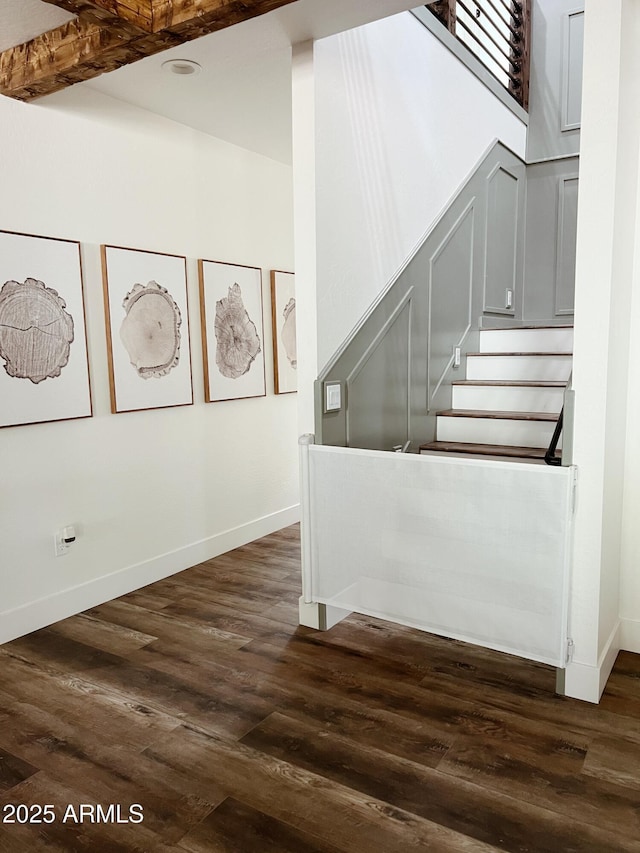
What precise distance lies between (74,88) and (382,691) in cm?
307

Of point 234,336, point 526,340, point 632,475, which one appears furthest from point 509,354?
point 234,336

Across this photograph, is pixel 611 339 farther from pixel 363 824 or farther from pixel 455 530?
pixel 363 824

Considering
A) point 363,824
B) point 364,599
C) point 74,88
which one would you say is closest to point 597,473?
point 364,599

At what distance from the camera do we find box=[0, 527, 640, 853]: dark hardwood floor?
180 cm

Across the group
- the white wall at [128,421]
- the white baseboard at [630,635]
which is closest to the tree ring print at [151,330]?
the white wall at [128,421]

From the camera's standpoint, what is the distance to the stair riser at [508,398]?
3760mm

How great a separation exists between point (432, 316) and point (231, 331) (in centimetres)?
126

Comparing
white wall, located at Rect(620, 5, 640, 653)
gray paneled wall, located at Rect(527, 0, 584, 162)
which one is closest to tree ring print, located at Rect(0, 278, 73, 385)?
white wall, located at Rect(620, 5, 640, 653)

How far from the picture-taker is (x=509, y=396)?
3896 mm

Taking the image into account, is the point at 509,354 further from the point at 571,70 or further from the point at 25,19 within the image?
the point at 25,19

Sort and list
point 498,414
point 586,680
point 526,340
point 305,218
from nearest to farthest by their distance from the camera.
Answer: point 586,680
point 305,218
point 498,414
point 526,340

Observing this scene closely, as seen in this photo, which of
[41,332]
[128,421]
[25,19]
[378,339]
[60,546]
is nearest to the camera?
[25,19]

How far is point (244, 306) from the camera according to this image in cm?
421

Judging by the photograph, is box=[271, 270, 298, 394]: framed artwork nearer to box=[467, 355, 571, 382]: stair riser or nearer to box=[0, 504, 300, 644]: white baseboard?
box=[0, 504, 300, 644]: white baseboard
